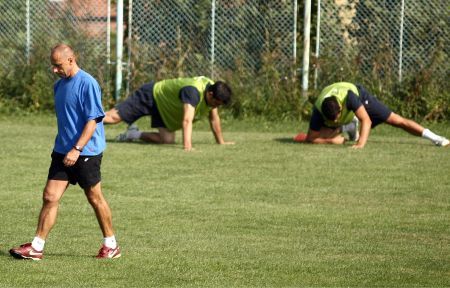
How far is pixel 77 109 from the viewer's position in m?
8.90

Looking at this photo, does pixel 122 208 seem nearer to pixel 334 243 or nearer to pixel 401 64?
pixel 334 243

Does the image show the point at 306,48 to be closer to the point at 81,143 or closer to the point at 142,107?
the point at 142,107

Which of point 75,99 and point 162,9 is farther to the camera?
point 162,9

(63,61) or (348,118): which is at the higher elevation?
(63,61)

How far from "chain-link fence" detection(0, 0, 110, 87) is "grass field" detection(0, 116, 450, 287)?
3.93m

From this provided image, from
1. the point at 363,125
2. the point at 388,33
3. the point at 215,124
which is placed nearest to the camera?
the point at 363,125

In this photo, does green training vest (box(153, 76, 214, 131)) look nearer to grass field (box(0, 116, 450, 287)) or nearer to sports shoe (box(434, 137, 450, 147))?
grass field (box(0, 116, 450, 287))

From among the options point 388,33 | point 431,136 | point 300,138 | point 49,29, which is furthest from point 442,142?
point 49,29

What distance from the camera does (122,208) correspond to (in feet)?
39.0

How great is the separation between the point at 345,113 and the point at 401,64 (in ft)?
13.7

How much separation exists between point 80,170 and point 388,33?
1354 centimetres

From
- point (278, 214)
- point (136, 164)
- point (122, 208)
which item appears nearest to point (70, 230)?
point (122, 208)

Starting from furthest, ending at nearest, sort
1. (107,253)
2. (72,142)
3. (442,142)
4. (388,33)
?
(388,33) → (442,142) → (107,253) → (72,142)

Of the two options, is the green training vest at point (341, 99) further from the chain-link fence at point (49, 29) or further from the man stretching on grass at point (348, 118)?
the chain-link fence at point (49, 29)
